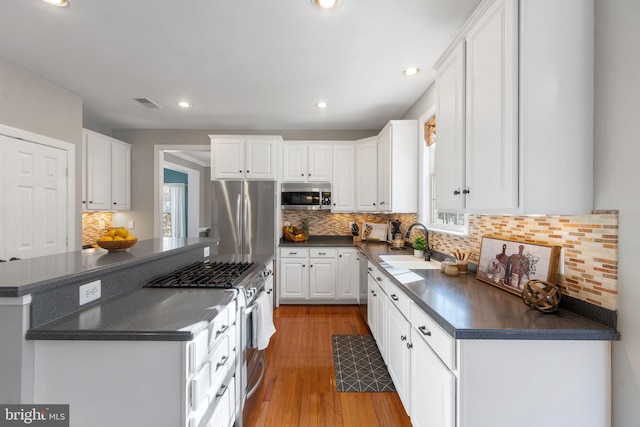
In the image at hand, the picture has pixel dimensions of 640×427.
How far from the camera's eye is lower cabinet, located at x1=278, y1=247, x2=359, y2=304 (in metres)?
4.06

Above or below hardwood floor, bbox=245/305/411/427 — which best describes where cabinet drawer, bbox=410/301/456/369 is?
above

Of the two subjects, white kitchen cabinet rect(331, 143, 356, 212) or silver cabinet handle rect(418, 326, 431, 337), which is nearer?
silver cabinet handle rect(418, 326, 431, 337)

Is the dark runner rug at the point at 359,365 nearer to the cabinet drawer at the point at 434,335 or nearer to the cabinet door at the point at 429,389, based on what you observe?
the cabinet door at the point at 429,389

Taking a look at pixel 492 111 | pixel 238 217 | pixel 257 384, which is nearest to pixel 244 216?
pixel 238 217

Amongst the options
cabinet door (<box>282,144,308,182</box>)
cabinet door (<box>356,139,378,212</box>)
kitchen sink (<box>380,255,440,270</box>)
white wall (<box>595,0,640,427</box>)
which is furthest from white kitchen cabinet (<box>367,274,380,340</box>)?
cabinet door (<box>282,144,308,182</box>)

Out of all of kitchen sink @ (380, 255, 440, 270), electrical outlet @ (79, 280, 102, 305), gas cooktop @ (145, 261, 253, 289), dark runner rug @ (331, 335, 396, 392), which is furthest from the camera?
kitchen sink @ (380, 255, 440, 270)

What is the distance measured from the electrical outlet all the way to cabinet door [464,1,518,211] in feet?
Result: 6.40

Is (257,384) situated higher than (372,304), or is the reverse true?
(372,304)

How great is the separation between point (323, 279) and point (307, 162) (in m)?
1.75

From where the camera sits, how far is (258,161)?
4.16m

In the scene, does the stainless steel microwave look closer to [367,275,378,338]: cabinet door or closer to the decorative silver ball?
[367,275,378,338]: cabinet door

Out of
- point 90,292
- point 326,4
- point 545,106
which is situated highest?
point 326,4

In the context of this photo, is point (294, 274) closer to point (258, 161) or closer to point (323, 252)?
point (323, 252)

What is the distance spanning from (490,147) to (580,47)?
0.51m
